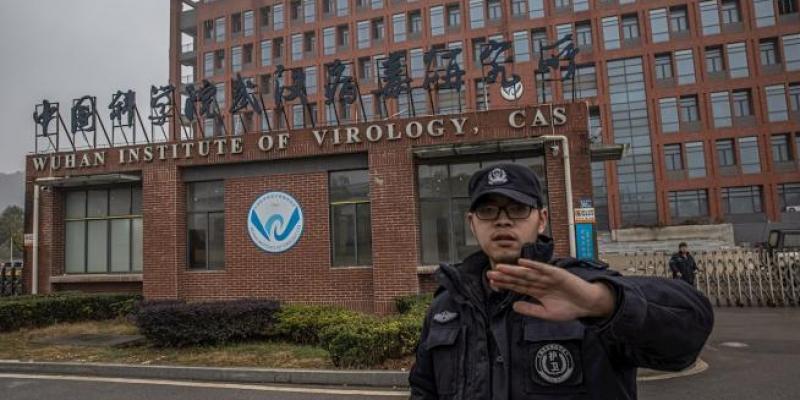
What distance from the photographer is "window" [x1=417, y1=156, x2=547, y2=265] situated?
12.5 metres

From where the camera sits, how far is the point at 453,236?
41.0 ft

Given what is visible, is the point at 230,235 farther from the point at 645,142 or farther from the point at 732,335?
the point at 645,142

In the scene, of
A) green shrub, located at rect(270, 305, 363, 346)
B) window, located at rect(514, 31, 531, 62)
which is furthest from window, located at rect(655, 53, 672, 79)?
green shrub, located at rect(270, 305, 363, 346)

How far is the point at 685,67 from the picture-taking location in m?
38.9

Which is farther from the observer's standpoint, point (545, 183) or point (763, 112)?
point (763, 112)

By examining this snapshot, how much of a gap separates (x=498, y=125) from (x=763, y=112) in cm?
3401

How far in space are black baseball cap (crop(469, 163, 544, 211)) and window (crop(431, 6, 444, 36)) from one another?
4438 cm

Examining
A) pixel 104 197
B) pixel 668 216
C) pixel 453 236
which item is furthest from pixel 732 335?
pixel 668 216

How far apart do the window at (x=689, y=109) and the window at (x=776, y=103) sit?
4.37 m

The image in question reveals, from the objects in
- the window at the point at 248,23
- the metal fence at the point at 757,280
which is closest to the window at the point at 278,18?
the window at the point at 248,23

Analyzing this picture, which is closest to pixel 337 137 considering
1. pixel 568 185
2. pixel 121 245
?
pixel 568 185

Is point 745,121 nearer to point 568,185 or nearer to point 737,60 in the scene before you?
point 737,60

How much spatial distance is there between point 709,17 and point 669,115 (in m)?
7.36

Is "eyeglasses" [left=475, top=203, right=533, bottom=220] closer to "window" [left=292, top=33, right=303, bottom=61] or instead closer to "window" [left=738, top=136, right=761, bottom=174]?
"window" [left=738, top=136, right=761, bottom=174]
